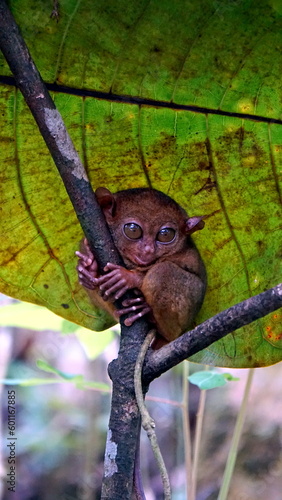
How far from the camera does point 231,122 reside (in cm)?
183

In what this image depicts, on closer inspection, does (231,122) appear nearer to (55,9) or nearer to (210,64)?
(210,64)

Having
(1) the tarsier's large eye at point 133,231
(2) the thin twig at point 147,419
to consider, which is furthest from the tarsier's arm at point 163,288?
(2) the thin twig at point 147,419

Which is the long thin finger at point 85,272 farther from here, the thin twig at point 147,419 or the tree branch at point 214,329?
the tree branch at point 214,329

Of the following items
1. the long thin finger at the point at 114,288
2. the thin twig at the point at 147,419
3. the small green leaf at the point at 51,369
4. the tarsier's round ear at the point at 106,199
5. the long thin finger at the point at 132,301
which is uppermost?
the tarsier's round ear at the point at 106,199

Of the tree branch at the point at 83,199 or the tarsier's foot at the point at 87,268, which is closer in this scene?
the tree branch at the point at 83,199

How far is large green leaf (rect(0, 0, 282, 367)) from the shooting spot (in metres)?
1.68

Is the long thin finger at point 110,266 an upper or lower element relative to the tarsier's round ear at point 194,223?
lower

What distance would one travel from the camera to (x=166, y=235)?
2.07 metres

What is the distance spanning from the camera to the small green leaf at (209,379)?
261cm

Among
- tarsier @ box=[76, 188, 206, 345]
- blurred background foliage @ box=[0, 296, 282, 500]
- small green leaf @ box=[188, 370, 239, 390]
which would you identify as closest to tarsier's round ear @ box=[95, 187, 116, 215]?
tarsier @ box=[76, 188, 206, 345]

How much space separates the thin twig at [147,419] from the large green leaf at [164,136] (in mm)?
483

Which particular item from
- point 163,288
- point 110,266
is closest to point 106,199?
point 163,288

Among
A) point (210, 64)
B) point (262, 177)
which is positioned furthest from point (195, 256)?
point (210, 64)

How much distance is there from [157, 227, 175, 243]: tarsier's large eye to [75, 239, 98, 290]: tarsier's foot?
25 cm
